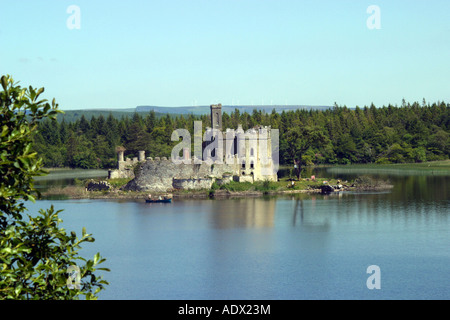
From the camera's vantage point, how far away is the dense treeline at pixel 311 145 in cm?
9794

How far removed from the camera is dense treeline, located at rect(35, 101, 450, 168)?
3856 inches

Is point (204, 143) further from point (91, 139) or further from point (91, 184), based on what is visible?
point (91, 139)

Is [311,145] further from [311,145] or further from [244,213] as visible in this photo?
[244,213]

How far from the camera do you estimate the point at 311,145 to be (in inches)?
3590

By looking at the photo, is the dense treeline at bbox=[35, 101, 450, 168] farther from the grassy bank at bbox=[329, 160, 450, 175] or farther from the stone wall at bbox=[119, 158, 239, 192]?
the stone wall at bbox=[119, 158, 239, 192]

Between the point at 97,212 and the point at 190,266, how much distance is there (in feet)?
64.6

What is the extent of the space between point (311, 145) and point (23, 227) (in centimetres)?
8223

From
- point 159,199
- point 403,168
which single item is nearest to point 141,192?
point 159,199

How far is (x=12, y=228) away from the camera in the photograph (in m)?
10.1

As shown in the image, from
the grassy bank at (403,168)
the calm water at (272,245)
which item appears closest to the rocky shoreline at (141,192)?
the calm water at (272,245)

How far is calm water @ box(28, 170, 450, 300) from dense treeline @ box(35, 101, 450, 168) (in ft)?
129

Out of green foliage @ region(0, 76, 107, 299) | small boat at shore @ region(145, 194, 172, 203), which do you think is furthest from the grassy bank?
green foliage @ region(0, 76, 107, 299)
